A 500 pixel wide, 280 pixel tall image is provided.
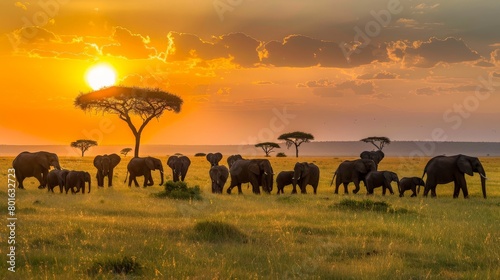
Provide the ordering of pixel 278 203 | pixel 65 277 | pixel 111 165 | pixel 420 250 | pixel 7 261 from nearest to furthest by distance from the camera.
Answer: pixel 65 277 → pixel 7 261 → pixel 420 250 → pixel 278 203 → pixel 111 165

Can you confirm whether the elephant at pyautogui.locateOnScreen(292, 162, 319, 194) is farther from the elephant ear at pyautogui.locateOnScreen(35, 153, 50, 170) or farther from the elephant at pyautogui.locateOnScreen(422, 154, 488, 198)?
the elephant ear at pyautogui.locateOnScreen(35, 153, 50, 170)

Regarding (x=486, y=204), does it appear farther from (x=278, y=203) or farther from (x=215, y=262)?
(x=215, y=262)

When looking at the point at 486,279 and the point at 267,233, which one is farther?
the point at 267,233

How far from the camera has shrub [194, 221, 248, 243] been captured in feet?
44.9

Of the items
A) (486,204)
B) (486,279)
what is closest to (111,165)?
(486,204)

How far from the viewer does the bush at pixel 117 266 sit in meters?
10.1

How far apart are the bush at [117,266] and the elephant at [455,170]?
21.7 meters

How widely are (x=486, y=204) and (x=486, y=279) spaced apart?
1610 cm

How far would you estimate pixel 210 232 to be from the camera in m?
14.0

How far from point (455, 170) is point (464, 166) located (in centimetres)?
64

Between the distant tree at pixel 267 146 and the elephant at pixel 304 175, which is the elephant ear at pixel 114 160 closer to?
the elephant at pixel 304 175

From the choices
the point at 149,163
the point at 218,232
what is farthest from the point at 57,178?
the point at 218,232

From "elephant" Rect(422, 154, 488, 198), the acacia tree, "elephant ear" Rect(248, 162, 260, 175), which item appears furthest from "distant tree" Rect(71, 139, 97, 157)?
"elephant" Rect(422, 154, 488, 198)

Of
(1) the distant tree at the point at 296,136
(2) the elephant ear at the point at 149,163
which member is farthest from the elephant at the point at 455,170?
(1) the distant tree at the point at 296,136
